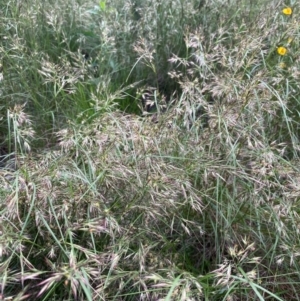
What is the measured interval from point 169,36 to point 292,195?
1631 millimetres

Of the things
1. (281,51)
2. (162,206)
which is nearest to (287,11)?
(281,51)

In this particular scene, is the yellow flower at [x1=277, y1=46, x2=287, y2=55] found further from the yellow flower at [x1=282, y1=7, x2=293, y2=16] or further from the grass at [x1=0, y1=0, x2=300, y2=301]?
the yellow flower at [x1=282, y1=7, x2=293, y2=16]

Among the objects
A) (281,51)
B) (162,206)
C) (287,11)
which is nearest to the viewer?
(162,206)

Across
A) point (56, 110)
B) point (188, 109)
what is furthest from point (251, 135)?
point (56, 110)

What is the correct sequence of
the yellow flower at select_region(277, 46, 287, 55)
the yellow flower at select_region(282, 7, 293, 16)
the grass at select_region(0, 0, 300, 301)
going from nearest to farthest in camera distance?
the grass at select_region(0, 0, 300, 301)
the yellow flower at select_region(277, 46, 287, 55)
the yellow flower at select_region(282, 7, 293, 16)

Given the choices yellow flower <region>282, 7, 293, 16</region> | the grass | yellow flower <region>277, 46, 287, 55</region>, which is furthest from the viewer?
yellow flower <region>282, 7, 293, 16</region>

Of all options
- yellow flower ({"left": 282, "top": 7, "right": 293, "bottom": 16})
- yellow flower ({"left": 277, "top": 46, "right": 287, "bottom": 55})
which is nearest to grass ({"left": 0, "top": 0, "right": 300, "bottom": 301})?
yellow flower ({"left": 277, "top": 46, "right": 287, "bottom": 55})

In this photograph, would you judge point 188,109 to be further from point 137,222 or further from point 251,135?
point 137,222

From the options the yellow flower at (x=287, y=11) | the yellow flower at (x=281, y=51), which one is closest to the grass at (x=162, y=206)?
A: the yellow flower at (x=281, y=51)

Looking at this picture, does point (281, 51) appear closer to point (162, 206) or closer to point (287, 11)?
point (287, 11)

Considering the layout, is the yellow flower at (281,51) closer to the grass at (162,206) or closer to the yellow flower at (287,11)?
the grass at (162,206)

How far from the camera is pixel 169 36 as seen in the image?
10.7ft

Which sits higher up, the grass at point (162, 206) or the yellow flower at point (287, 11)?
the yellow flower at point (287, 11)

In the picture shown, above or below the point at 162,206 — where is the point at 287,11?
above
